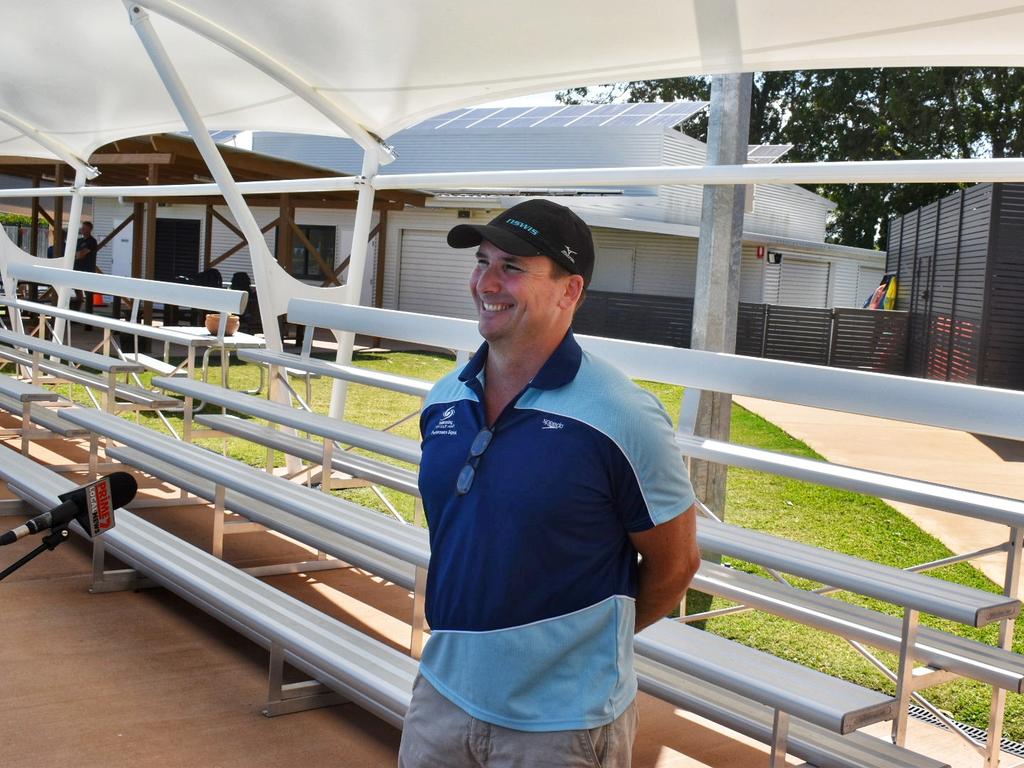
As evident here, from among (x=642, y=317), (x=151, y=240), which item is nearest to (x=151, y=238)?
(x=151, y=240)

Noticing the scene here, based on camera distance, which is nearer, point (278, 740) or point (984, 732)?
point (278, 740)

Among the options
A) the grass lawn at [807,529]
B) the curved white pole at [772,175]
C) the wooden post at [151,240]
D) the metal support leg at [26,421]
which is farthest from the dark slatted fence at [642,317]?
the curved white pole at [772,175]

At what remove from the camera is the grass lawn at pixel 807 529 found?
16.5 feet

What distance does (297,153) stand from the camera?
3003 cm

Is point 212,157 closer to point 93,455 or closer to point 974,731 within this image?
point 93,455

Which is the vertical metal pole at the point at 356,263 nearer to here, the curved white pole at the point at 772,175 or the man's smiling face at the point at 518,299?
the curved white pole at the point at 772,175

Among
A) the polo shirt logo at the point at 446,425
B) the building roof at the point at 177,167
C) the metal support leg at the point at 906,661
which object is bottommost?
the metal support leg at the point at 906,661

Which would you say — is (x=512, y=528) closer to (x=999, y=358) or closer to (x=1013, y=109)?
(x=999, y=358)

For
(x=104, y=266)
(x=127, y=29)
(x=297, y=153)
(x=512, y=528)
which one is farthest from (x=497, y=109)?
(x=512, y=528)

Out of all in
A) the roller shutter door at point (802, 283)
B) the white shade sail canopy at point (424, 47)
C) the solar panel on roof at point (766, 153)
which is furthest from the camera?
the roller shutter door at point (802, 283)

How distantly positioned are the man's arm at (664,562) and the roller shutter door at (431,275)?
23920mm

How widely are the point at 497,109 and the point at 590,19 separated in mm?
24880

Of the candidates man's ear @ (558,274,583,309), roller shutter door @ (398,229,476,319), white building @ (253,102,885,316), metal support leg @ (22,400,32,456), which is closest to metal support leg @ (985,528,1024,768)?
man's ear @ (558,274,583,309)

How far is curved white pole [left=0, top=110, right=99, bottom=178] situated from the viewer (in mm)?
11578
